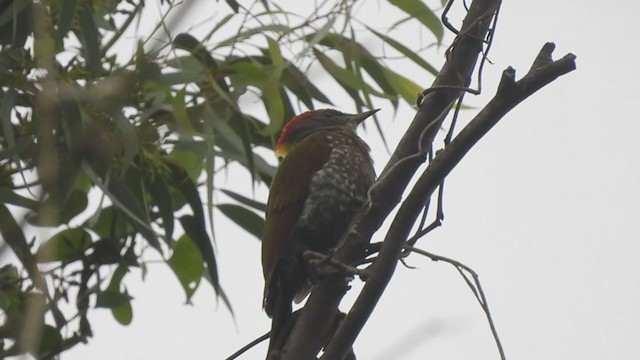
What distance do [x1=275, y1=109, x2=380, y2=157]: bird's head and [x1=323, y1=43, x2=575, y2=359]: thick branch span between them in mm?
1900

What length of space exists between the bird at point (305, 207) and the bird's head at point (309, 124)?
24 centimetres

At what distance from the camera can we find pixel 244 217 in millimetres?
3594

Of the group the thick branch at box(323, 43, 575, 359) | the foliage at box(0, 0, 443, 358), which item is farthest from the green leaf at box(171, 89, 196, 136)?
the thick branch at box(323, 43, 575, 359)

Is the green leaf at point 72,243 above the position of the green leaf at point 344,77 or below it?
below

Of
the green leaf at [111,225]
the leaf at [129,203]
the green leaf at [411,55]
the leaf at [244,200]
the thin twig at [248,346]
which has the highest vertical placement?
the green leaf at [411,55]

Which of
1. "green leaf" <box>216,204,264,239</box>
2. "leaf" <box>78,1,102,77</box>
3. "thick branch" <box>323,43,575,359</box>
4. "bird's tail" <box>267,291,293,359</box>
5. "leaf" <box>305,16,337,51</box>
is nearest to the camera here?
"thick branch" <box>323,43,575,359</box>

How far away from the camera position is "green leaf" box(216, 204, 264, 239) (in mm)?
3582

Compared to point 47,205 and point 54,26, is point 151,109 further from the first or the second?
point 47,205

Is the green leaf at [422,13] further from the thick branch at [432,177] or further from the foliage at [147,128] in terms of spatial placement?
the thick branch at [432,177]

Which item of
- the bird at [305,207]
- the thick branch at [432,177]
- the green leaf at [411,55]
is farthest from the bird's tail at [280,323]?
the green leaf at [411,55]

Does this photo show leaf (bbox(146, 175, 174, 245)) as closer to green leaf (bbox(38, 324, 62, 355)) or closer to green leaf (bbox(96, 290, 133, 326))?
green leaf (bbox(96, 290, 133, 326))

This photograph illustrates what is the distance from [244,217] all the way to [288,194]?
48 cm

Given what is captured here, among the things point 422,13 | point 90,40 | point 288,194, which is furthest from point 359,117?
point 90,40

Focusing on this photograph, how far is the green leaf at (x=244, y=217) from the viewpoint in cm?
358
